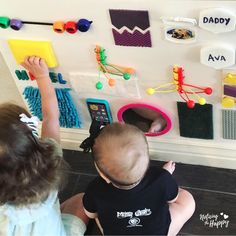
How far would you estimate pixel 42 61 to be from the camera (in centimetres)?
110

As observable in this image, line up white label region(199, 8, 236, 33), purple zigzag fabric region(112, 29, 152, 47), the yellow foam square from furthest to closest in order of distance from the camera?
the yellow foam square
purple zigzag fabric region(112, 29, 152, 47)
white label region(199, 8, 236, 33)

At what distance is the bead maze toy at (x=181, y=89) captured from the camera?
39.8 inches

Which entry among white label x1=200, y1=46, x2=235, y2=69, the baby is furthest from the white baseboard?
white label x1=200, y1=46, x2=235, y2=69

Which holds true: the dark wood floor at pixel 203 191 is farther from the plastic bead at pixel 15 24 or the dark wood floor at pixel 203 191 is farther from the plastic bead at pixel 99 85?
the plastic bead at pixel 15 24

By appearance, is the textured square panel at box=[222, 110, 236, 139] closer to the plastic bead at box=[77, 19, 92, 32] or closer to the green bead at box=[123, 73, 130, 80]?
the green bead at box=[123, 73, 130, 80]

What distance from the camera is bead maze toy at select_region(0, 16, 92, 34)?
37.7 inches

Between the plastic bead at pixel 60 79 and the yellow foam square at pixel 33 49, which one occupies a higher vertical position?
the yellow foam square at pixel 33 49

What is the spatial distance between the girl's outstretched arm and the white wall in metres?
0.04

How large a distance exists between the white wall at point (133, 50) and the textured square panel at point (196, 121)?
15 millimetres

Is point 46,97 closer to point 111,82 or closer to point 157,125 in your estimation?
point 111,82

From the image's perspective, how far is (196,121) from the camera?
3.74 ft

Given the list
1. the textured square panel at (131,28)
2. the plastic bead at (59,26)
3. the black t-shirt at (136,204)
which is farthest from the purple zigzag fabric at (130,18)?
the black t-shirt at (136,204)

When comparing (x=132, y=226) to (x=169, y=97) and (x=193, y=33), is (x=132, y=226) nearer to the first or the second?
(x=169, y=97)

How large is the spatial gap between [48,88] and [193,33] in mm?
385
